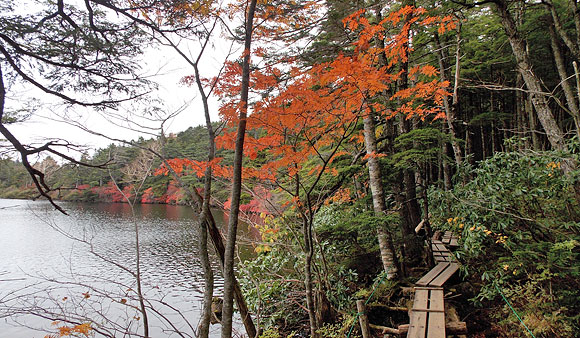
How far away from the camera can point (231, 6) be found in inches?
135

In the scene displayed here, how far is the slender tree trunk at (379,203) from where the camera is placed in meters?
4.68

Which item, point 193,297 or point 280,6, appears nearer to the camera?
point 280,6

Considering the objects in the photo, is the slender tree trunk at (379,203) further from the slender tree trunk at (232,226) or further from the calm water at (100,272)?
the calm water at (100,272)

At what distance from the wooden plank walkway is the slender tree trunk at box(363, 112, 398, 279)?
1.62 feet

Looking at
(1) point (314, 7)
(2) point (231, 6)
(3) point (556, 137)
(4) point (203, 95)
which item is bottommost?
(3) point (556, 137)

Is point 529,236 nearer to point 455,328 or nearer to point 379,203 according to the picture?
point 455,328

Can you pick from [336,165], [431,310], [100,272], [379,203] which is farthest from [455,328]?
[100,272]

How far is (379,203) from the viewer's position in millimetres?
4770

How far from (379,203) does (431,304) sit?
157 centimetres

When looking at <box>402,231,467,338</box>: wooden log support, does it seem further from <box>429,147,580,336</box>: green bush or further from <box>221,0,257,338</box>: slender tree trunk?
<box>221,0,257,338</box>: slender tree trunk

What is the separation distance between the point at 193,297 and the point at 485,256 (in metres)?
7.99

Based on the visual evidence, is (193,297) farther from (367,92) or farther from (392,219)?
(367,92)

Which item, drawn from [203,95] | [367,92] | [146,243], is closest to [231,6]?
[203,95]

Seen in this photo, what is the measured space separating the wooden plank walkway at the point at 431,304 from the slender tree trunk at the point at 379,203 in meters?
0.50
